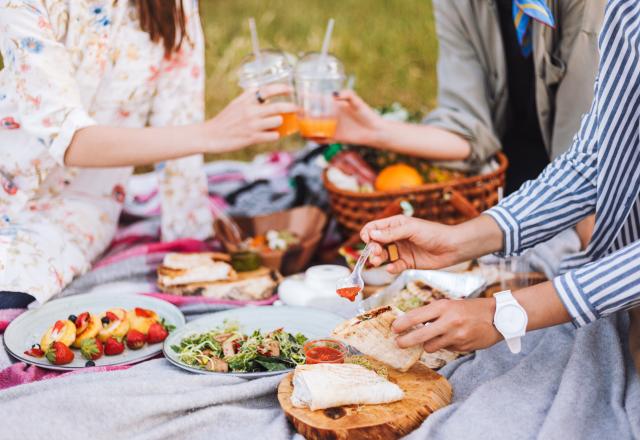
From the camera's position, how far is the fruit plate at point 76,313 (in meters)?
2.23

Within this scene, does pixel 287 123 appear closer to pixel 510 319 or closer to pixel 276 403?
pixel 276 403

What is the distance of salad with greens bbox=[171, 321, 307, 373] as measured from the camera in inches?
83.2

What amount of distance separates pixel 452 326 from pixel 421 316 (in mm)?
76

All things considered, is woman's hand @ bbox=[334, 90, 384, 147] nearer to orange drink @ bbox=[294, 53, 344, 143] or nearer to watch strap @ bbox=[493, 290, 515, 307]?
orange drink @ bbox=[294, 53, 344, 143]

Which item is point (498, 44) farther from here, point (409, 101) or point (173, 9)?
point (409, 101)

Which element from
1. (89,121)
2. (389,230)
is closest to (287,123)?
(89,121)

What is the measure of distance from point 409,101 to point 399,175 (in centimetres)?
246

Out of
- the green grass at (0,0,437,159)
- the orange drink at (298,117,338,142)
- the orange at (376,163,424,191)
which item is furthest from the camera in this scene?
the green grass at (0,0,437,159)

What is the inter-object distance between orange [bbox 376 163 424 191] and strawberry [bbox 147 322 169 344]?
3.62 ft

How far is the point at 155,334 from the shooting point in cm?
233

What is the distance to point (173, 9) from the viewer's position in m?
2.93

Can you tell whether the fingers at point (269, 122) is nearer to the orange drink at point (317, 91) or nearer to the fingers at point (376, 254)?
the orange drink at point (317, 91)

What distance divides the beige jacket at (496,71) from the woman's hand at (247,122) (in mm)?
851

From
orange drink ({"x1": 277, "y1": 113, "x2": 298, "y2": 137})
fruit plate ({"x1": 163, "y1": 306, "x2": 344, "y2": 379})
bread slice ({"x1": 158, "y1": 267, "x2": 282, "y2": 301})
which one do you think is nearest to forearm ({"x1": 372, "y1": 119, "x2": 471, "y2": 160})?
orange drink ({"x1": 277, "y1": 113, "x2": 298, "y2": 137})
